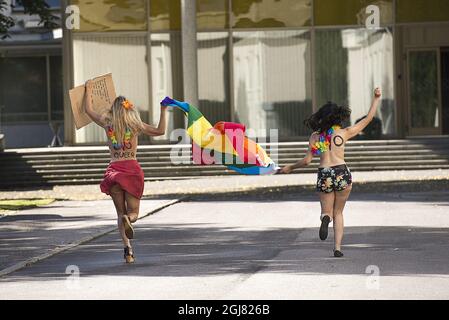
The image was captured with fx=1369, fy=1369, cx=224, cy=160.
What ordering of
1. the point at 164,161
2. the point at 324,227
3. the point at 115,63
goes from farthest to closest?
the point at 115,63 → the point at 164,161 → the point at 324,227

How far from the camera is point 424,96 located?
39.5 meters

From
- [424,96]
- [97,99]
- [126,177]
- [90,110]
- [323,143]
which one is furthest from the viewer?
[424,96]

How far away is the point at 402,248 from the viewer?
15.8 meters

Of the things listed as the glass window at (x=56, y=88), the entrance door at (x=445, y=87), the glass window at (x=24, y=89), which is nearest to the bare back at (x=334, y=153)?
the entrance door at (x=445, y=87)

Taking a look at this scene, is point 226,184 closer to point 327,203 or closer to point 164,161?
point 164,161

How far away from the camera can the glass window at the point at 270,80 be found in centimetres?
3906

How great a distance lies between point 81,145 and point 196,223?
61.2ft

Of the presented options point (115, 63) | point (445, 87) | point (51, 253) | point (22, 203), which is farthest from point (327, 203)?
point (445, 87)

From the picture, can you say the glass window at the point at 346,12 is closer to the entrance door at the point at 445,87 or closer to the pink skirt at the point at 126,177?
the entrance door at the point at 445,87

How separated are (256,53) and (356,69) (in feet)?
9.50

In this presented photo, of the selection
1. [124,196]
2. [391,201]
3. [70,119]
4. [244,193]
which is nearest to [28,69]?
[70,119]

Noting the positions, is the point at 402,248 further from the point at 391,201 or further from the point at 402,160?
the point at 402,160

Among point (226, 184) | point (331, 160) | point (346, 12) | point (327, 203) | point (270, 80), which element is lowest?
point (226, 184)

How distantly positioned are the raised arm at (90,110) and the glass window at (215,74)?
76.6 feet
